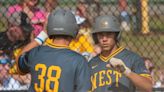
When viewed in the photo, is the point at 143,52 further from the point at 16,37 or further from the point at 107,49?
the point at 107,49

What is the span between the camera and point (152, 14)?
8422 millimetres

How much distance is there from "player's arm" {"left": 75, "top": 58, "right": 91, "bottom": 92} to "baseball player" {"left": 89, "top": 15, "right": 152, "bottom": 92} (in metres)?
0.32

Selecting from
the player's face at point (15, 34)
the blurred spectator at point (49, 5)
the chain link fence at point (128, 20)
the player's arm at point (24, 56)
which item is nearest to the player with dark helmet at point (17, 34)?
the player's face at point (15, 34)

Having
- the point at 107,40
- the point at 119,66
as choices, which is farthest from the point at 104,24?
the point at 119,66

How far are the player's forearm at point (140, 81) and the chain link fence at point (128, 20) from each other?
2.50 meters

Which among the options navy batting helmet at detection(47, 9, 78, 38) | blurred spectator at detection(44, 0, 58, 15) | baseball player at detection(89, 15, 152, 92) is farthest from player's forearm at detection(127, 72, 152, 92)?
blurred spectator at detection(44, 0, 58, 15)

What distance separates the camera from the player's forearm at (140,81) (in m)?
3.58

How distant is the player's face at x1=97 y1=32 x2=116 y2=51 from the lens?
3855 mm

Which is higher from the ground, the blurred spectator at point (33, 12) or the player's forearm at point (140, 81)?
the blurred spectator at point (33, 12)

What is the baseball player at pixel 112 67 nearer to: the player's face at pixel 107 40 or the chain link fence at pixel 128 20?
the player's face at pixel 107 40

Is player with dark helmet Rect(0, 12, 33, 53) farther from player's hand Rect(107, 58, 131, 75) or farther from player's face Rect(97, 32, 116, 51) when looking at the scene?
player's hand Rect(107, 58, 131, 75)

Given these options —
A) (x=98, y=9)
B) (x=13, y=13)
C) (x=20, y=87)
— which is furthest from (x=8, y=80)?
(x=98, y=9)

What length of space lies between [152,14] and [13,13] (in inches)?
106

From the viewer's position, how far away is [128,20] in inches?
297
